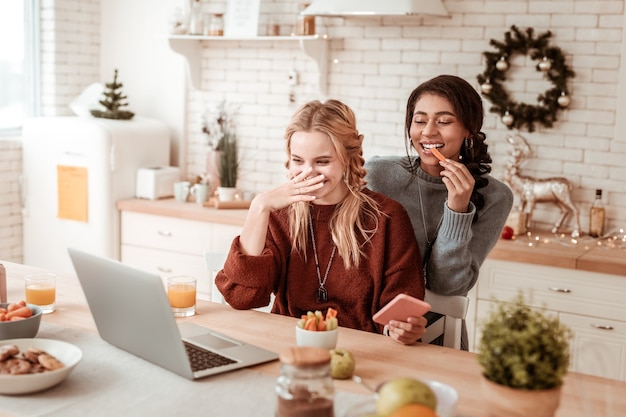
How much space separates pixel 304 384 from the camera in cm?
165

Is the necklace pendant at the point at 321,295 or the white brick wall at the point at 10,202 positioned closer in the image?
the necklace pendant at the point at 321,295

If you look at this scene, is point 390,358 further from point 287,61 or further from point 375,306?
point 287,61

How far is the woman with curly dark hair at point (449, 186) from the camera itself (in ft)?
9.34

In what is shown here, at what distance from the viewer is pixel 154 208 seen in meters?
4.92

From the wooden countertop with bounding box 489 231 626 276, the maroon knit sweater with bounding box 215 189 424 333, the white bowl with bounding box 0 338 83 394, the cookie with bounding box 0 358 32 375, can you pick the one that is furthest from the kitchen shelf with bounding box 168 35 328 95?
the cookie with bounding box 0 358 32 375

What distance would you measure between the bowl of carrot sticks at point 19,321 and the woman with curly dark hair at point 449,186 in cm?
134

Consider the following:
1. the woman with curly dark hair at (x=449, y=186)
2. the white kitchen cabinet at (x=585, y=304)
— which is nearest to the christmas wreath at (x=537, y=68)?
the white kitchen cabinet at (x=585, y=304)

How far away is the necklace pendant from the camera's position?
271 cm

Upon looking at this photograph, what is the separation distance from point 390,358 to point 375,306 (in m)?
0.46

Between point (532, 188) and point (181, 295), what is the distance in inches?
93.5

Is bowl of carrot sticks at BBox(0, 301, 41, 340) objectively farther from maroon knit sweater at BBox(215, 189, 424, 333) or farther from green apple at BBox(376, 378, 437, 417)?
green apple at BBox(376, 378, 437, 417)

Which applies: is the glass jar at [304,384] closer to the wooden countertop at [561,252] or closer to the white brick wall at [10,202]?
the wooden countertop at [561,252]

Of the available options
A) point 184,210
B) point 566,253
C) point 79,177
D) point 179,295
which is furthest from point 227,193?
point 179,295

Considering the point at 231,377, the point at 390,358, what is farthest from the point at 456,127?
the point at 231,377
